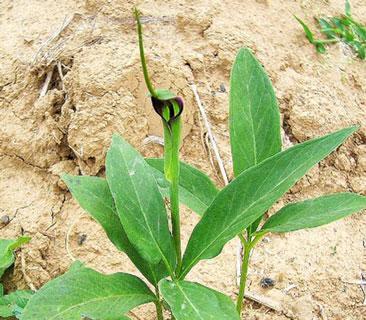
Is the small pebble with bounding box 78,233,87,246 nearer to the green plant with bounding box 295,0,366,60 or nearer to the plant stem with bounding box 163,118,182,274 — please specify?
the plant stem with bounding box 163,118,182,274

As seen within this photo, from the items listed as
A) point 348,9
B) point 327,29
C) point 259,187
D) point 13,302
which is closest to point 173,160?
point 259,187

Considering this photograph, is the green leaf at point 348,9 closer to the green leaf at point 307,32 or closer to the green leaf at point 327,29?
the green leaf at point 327,29

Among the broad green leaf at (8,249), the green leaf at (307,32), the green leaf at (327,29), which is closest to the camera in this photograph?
the broad green leaf at (8,249)

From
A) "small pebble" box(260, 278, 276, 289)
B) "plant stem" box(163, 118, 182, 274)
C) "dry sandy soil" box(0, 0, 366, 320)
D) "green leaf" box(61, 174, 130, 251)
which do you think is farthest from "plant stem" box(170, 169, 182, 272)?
"small pebble" box(260, 278, 276, 289)

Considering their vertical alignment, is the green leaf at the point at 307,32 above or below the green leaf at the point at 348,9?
above

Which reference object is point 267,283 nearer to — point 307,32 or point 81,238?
point 81,238

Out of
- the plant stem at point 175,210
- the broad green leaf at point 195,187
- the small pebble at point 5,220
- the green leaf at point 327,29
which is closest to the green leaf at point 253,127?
the broad green leaf at point 195,187
